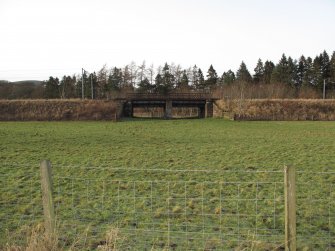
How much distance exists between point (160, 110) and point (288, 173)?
60317mm

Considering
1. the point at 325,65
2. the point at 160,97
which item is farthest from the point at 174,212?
the point at 325,65

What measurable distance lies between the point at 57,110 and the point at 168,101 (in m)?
16.1

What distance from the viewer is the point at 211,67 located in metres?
101

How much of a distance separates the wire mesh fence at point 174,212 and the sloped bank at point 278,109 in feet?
118

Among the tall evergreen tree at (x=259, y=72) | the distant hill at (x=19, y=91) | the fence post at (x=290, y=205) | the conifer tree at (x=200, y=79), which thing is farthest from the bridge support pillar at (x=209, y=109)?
the tall evergreen tree at (x=259, y=72)

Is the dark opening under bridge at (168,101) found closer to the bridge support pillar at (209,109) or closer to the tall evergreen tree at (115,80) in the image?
the bridge support pillar at (209,109)

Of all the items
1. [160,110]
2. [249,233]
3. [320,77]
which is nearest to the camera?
[249,233]

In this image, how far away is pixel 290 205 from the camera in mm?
3920

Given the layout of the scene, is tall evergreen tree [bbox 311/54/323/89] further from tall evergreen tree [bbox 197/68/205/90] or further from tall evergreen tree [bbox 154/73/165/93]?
tall evergreen tree [bbox 154/73/165/93]

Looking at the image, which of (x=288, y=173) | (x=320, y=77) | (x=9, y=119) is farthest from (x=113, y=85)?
(x=288, y=173)

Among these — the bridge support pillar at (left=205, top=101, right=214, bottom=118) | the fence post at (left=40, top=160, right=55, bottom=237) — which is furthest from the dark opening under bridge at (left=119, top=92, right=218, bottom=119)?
the fence post at (left=40, top=160, right=55, bottom=237)

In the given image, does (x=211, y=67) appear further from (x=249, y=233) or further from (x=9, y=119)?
(x=249, y=233)

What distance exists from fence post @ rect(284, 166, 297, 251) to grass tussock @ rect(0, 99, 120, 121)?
126 ft

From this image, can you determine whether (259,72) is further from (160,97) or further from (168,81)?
(160,97)
